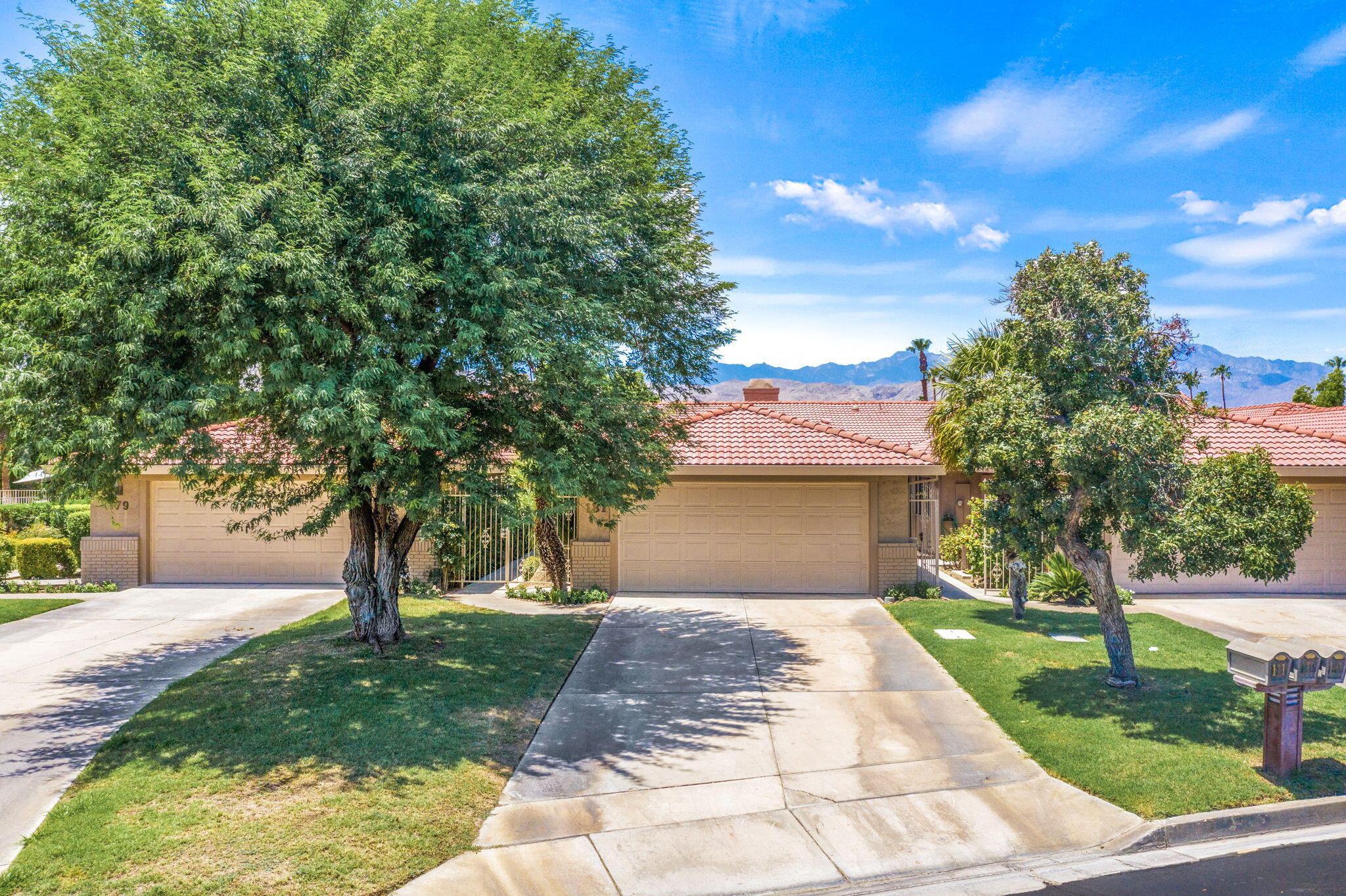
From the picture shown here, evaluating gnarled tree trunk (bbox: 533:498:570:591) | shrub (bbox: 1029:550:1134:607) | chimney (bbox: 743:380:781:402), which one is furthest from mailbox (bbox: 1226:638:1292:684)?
chimney (bbox: 743:380:781:402)

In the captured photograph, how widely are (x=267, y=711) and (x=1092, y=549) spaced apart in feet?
29.8

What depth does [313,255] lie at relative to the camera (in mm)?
7328

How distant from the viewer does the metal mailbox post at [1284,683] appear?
21.8 ft

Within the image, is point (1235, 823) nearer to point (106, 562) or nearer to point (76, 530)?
point (106, 562)

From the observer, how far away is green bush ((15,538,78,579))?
1711cm

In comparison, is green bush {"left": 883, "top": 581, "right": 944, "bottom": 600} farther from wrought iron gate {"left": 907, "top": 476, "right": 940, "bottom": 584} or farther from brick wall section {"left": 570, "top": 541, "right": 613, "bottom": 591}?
brick wall section {"left": 570, "top": 541, "right": 613, "bottom": 591}

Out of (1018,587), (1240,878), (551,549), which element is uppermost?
(551,549)

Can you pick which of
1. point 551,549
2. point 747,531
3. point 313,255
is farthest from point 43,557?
point 747,531

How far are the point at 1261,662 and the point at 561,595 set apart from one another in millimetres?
11401

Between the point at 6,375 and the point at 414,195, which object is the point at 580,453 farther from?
the point at 6,375

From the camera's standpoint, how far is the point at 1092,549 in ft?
28.9

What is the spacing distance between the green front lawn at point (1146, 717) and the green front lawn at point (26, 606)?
50.1 feet

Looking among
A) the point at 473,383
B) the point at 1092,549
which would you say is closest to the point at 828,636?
the point at 1092,549

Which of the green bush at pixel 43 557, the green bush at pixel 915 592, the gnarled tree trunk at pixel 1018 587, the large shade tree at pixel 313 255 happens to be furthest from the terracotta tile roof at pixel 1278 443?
the green bush at pixel 43 557
